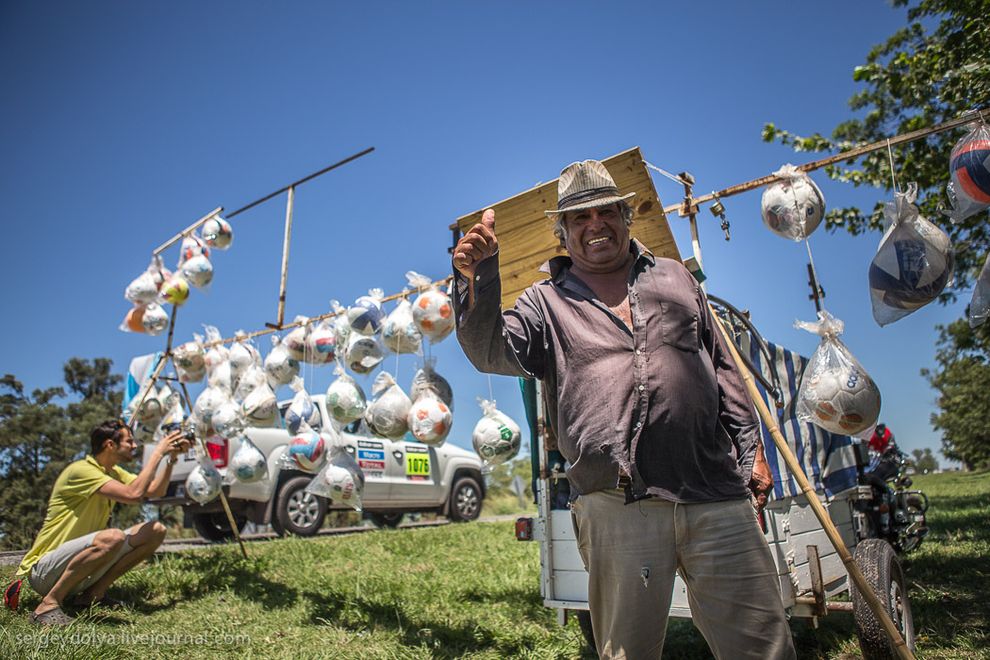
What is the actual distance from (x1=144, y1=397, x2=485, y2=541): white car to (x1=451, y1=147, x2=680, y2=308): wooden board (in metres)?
3.79

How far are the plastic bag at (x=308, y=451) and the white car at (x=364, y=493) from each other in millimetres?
1211

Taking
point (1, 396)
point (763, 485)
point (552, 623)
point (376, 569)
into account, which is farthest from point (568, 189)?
point (1, 396)

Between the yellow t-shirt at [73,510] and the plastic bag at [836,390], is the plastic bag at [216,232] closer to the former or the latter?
the yellow t-shirt at [73,510]

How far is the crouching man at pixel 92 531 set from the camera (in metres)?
4.40

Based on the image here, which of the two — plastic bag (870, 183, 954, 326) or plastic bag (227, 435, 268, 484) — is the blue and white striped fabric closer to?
plastic bag (870, 183, 954, 326)

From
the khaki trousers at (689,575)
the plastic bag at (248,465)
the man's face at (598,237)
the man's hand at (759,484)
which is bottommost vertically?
the khaki trousers at (689,575)

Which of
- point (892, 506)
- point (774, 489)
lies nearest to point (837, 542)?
point (774, 489)

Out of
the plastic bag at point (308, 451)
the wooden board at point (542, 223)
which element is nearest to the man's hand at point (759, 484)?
the wooden board at point (542, 223)

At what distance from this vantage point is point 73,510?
4.71 metres

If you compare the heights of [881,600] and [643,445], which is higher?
[643,445]

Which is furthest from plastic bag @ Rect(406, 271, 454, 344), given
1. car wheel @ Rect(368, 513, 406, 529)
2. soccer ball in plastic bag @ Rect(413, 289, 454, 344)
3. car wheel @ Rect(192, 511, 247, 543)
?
car wheel @ Rect(368, 513, 406, 529)

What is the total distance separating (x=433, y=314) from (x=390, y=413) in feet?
2.60

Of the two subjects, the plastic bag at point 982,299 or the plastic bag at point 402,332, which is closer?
the plastic bag at point 982,299

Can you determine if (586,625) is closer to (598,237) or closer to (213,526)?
(598,237)
